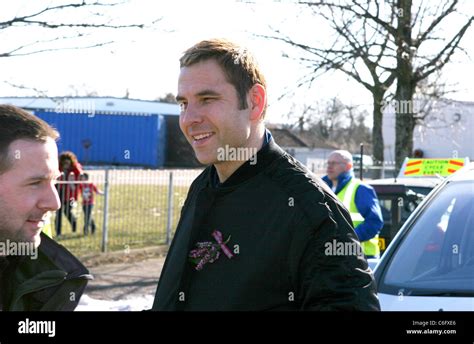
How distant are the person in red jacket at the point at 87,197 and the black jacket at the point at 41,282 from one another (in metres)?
8.93

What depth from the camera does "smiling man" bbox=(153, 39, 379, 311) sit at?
68.7 inches

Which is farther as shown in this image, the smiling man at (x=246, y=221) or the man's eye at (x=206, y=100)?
the man's eye at (x=206, y=100)

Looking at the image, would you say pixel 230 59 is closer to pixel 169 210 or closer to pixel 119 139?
pixel 169 210

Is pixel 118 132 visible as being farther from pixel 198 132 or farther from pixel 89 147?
pixel 198 132

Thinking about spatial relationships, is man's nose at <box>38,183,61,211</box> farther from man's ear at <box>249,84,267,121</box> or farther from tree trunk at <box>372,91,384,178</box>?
tree trunk at <box>372,91,384,178</box>

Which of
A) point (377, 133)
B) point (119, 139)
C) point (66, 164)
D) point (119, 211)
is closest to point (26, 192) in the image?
point (377, 133)

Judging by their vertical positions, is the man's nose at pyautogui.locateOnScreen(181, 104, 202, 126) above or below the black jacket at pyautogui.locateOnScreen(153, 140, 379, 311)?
above

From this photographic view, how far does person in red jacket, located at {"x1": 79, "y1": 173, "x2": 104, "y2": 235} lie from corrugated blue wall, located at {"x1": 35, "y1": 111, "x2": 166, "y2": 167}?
17980mm

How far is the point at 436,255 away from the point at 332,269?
70.8 inches

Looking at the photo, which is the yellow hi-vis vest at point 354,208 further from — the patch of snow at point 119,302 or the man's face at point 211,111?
the man's face at point 211,111

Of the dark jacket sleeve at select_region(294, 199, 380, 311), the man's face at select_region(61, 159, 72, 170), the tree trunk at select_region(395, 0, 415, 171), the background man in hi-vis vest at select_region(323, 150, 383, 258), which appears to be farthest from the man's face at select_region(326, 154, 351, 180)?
the man's face at select_region(61, 159, 72, 170)

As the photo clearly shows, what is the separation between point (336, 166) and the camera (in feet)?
21.4

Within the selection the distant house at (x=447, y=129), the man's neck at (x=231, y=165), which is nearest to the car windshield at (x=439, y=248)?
the man's neck at (x=231, y=165)

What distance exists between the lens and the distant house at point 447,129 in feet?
34.5
